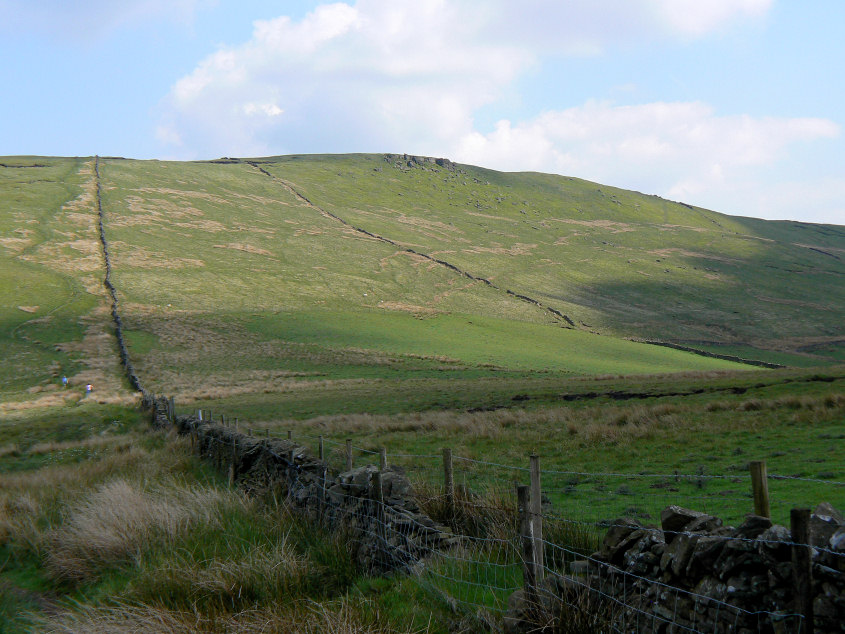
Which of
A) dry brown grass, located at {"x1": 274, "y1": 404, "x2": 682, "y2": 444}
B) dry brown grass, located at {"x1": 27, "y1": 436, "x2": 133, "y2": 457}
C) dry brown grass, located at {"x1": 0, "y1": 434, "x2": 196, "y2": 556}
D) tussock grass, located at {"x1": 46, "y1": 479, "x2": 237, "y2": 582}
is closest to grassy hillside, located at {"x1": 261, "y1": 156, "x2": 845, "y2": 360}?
dry brown grass, located at {"x1": 274, "y1": 404, "x2": 682, "y2": 444}

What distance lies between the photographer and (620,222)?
172 meters

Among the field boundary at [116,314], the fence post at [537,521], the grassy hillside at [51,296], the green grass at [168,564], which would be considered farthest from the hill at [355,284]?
the fence post at [537,521]

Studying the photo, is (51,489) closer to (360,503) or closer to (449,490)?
(360,503)

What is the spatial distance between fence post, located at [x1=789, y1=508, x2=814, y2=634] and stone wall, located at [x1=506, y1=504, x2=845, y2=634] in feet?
0.14

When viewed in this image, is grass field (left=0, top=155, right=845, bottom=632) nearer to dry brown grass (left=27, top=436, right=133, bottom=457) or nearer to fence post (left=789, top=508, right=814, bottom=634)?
dry brown grass (left=27, top=436, right=133, bottom=457)

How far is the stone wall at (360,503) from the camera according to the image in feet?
25.2

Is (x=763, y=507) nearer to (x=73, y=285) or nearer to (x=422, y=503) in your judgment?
(x=422, y=503)

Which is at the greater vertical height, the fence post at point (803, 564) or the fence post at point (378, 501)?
the fence post at point (803, 564)

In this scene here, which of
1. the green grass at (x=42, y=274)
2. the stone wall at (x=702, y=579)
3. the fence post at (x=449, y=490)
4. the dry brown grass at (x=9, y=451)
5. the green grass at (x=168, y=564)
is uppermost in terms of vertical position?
the green grass at (x=42, y=274)

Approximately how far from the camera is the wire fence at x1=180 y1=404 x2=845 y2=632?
4.00 metres

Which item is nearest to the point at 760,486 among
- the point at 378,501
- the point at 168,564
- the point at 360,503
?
the point at 378,501

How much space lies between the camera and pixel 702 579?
4.58m

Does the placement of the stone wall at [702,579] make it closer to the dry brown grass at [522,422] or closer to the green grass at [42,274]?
the dry brown grass at [522,422]

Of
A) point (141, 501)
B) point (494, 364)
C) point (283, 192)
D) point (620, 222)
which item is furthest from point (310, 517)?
point (620, 222)
